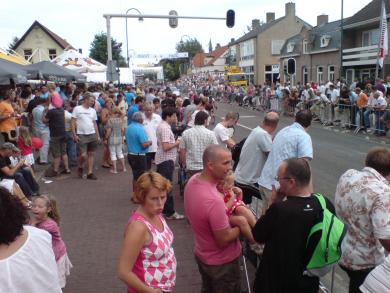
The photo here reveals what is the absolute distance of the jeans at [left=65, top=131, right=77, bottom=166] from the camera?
10881 millimetres

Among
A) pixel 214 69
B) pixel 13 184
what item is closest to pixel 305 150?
pixel 13 184

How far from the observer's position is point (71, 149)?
11430 millimetres

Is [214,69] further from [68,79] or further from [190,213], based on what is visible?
[190,213]

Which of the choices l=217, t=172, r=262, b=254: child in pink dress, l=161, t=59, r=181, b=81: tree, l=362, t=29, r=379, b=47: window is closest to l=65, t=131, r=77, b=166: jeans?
l=217, t=172, r=262, b=254: child in pink dress

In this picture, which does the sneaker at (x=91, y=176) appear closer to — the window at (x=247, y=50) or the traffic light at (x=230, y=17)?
the traffic light at (x=230, y=17)

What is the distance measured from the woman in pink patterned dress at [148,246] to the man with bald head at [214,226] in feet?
1.07

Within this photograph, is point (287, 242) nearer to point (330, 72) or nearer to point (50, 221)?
point (50, 221)

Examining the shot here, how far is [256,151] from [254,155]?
72 millimetres

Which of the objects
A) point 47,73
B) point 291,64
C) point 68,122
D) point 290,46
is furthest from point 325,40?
point 68,122

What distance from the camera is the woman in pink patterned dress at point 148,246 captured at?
267 cm

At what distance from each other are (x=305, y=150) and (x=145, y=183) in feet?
9.11

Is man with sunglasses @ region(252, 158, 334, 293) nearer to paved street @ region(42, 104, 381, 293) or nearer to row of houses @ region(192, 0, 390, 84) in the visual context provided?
paved street @ region(42, 104, 381, 293)

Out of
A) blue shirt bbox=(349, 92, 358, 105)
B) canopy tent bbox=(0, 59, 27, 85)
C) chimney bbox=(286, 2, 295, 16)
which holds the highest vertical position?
chimney bbox=(286, 2, 295, 16)

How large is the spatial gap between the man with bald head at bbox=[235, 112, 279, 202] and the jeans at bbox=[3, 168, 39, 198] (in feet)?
13.7
